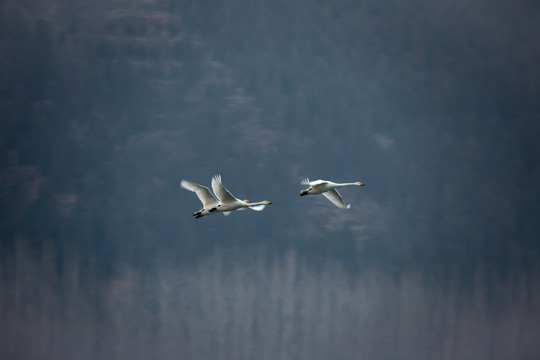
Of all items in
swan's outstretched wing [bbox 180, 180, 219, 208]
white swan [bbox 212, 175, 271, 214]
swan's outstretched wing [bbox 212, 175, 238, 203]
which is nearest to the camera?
swan's outstretched wing [bbox 212, 175, 238, 203]

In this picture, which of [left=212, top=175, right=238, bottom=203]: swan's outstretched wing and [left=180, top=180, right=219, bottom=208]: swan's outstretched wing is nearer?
[left=212, top=175, right=238, bottom=203]: swan's outstretched wing

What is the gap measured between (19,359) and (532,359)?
162 ft

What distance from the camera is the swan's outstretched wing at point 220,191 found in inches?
1808

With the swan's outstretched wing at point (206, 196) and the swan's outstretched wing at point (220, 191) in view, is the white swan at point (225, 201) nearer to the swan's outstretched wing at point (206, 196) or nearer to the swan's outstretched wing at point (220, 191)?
the swan's outstretched wing at point (220, 191)

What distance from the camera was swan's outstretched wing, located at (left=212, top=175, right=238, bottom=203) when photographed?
45934mm

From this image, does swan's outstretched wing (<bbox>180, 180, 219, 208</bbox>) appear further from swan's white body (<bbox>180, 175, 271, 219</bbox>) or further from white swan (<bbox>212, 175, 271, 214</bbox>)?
white swan (<bbox>212, 175, 271, 214</bbox>)

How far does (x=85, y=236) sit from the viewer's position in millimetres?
95562

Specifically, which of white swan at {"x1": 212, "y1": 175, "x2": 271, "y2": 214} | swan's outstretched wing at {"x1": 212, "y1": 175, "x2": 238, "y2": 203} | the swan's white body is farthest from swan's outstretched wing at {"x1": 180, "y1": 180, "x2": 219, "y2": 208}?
swan's outstretched wing at {"x1": 212, "y1": 175, "x2": 238, "y2": 203}

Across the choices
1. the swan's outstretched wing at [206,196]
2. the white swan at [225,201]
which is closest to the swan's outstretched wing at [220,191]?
the white swan at [225,201]

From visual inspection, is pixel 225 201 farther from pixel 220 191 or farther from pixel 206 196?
pixel 206 196

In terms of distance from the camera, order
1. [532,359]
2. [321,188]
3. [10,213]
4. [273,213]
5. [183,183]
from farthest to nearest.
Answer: [10,213]
[273,213]
[532,359]
[321,188]
[183,183]

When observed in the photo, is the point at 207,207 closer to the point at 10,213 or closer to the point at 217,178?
the point at 217,178

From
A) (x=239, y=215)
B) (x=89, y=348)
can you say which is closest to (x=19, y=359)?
(x=89, y=348)

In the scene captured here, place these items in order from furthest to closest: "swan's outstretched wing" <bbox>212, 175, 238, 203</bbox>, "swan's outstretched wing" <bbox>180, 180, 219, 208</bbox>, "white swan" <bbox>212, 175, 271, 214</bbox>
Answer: "swan's outstretched wing" <bbox>180, 180, 219, 208</bbox> → "white swan" <bbox>212, 175, 271, 214</bbox> → "swan's outstretched wing" <bbox>212, 175, 238, 203</bbox>
